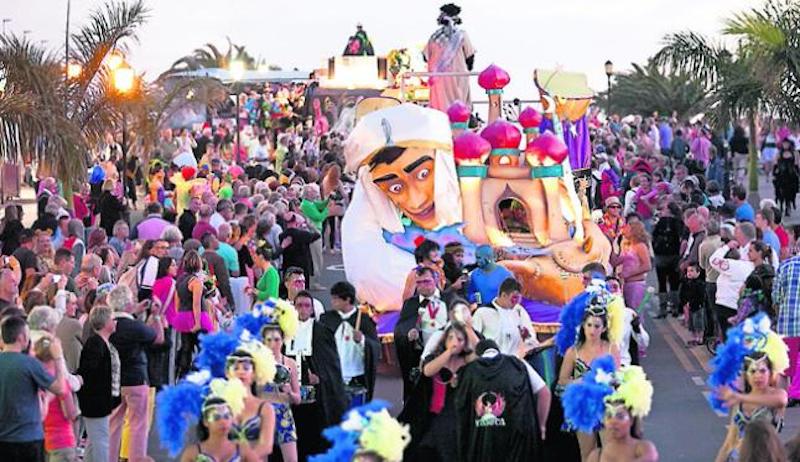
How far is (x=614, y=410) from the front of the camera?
454 inches

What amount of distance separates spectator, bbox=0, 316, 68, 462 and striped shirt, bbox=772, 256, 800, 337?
23.2 ft

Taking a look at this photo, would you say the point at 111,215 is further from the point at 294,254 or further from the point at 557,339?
the point at 557,339

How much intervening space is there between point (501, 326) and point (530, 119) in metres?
7.40

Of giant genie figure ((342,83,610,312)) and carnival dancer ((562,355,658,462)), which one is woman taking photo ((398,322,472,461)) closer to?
carnival dancer ((562,355,658,462))

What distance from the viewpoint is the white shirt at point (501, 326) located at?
49.7 ft

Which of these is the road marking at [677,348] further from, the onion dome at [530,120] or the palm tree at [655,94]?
the palm tree at [655,94]

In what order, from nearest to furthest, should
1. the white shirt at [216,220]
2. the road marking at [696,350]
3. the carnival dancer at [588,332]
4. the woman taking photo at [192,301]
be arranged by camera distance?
the carnival dancer at [588,332]
the woman taking photo at [192,301]
the road marking at [696,350]
the white shirt at [216,220]

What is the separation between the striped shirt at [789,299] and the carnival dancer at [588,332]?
3.51 metres

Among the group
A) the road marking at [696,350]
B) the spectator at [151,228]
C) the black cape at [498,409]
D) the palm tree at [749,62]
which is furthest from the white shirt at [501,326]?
the palm tree at [749,62]

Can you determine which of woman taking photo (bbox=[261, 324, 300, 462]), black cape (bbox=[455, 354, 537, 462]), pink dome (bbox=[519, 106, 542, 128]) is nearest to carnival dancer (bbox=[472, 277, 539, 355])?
black cape (bbox=[455, 354, 537, 462])

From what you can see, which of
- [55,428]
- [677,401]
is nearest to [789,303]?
[677,401]

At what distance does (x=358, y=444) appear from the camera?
33.2ft

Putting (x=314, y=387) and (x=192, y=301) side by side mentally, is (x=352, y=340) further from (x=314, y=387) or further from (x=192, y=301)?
(x=192, y=301)

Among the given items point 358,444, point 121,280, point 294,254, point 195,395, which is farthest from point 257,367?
point 294,254
